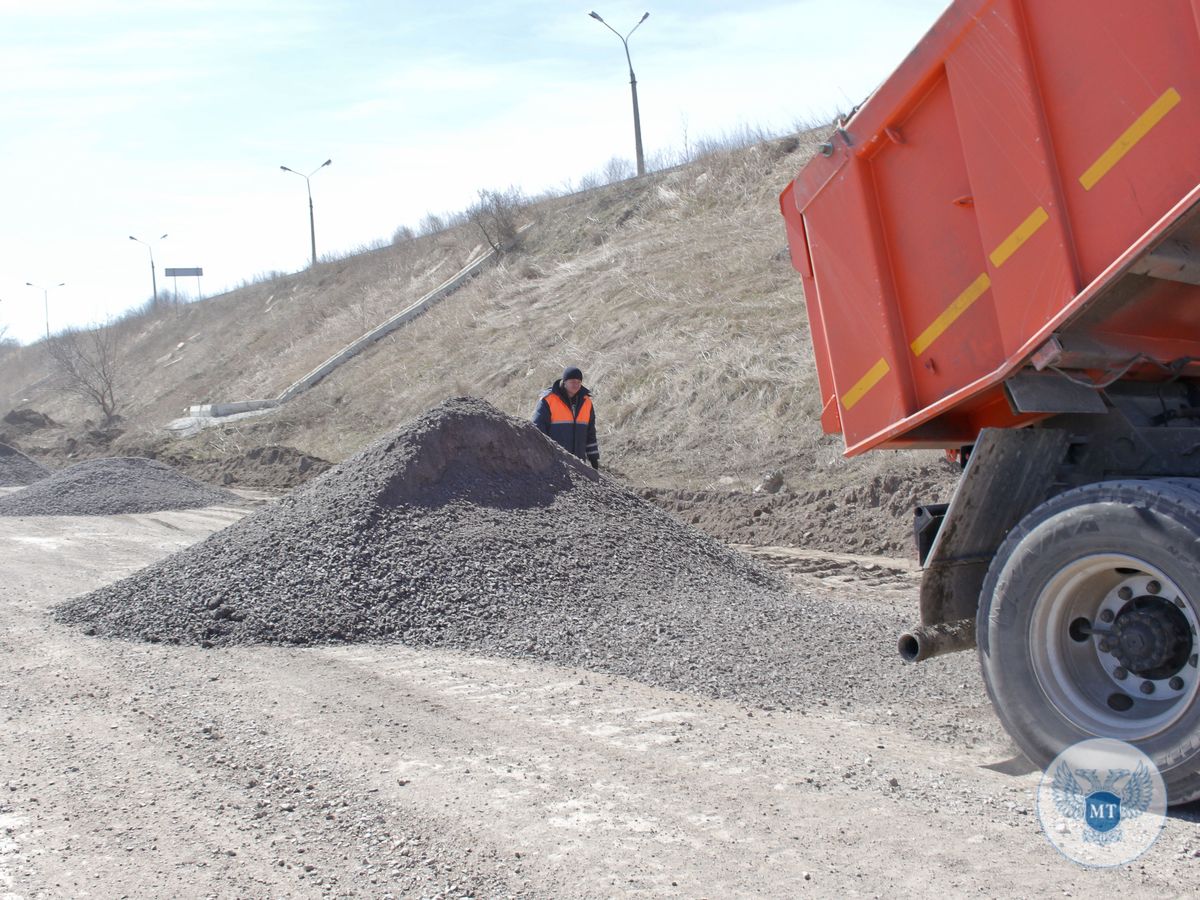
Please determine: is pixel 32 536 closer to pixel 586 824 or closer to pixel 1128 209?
pixel 586 824

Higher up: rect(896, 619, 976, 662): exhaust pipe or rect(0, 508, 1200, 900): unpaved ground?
rect(896, 619, 976, 662): exhaust pipe

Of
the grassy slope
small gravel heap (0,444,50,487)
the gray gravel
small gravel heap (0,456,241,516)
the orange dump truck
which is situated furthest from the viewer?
small gravel heap (0,444,50,487)

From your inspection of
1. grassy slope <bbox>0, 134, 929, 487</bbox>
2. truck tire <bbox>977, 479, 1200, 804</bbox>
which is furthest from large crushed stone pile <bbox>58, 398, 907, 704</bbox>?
grassy slope <bbox>0, 134, 929, 487</bbox>

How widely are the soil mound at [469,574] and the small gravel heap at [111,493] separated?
719 cm

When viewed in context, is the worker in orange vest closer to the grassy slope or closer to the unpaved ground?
the grassy slope

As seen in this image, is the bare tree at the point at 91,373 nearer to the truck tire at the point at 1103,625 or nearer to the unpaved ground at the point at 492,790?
the unpaved ground at the point at 492,790

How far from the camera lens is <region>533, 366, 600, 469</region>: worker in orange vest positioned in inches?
410

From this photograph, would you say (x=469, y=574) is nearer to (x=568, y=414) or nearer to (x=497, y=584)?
(x=497, y=584)

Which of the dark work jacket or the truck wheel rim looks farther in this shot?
the dark work jacket

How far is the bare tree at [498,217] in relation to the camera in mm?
33844

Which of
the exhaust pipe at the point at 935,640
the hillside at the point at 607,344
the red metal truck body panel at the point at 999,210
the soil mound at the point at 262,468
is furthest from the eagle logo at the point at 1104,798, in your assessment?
the soil mound at the point at 262,468

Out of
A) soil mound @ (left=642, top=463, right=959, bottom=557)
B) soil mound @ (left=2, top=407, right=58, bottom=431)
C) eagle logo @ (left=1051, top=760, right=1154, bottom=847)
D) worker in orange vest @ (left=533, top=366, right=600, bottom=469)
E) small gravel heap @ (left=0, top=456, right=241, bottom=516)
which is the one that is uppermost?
soil mound @ (left=2, top=407, right=58, bottom=431)

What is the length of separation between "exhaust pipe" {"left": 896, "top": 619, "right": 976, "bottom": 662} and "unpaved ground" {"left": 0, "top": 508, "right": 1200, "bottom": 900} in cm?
39

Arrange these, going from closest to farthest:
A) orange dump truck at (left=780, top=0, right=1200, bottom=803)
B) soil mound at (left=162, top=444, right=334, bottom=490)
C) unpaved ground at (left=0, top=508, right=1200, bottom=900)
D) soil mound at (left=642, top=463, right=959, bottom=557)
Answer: unpaved ground at (left=0, top=508, right=1200, bottom=900) < orange dump truck at (left=780, top=0, right=1200, bottom=803) < soil mound at (left=642, top=463, right=959, bottom=557) < soil mound at (left=162, top=444, right=334, bottom=490)
